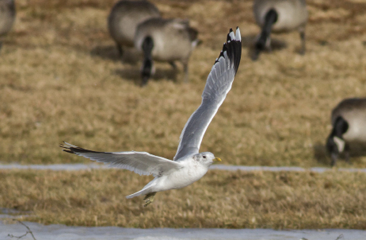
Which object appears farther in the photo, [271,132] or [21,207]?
[271,132]

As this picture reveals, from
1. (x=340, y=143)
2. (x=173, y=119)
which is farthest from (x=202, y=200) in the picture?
(x=173, y=119)

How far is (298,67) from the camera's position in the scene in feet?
65.2

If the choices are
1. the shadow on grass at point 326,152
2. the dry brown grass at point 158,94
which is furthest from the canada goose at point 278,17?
the shadow on grass at point 326,152

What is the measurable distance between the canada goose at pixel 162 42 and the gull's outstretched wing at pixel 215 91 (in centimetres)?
989

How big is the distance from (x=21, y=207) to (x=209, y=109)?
4.14 meters

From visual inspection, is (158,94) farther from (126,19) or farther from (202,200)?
(202,200)

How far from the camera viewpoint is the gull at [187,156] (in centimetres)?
546

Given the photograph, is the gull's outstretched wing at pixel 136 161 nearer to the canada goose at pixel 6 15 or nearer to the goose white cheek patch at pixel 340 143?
the goose white cheek patch at pixel 340 143

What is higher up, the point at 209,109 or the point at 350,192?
→ the point at 209,109

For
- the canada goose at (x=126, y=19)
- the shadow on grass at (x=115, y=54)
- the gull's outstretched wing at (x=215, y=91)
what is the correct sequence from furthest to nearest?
1. the shadow on grass at (x=115, y=54)
2. the canada goose at (x=126, y=19)
3. the gull's outstretched wing at (x=215, y=91)

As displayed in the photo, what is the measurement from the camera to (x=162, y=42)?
17406 mm

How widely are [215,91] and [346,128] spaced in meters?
7.01
